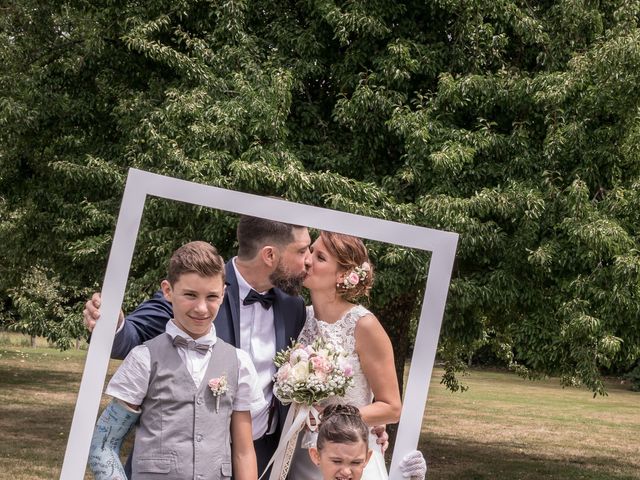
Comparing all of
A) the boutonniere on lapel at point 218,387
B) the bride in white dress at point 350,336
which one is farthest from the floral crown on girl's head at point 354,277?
the boutonniere on lapel at point 218,387

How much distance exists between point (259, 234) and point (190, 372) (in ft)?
1.70

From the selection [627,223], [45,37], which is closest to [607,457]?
[627,223]

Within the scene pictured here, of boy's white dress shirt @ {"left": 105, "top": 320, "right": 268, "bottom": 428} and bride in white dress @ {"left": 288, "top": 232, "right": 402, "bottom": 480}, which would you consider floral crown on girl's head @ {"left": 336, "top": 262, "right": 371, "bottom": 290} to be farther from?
boy's white dress shirt @ {"left": 105, "top": 320, "right": 268, "bottom": 428}

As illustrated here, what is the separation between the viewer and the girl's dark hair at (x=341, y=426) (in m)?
3.54

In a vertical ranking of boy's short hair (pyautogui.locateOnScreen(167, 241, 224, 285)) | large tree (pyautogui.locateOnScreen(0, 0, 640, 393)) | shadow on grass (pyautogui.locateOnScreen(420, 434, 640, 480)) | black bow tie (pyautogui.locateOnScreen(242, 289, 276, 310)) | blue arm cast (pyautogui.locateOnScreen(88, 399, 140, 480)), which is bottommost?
shadow on grass (pyautogui.locateOnScreen(420, 434, 640, 480))

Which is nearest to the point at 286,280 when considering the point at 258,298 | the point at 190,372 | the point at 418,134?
the point at 258,298

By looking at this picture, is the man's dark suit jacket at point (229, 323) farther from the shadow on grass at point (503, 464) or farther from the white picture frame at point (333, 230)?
the shadow on grass at point (503, 464)

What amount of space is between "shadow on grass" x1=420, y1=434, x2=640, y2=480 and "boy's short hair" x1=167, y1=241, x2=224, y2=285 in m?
10.4

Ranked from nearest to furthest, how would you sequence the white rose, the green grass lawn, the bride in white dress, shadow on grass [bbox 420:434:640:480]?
the white rose, the bride in white dress, the green grass lawn, shadow on grass [bbox 420:434:640:480]

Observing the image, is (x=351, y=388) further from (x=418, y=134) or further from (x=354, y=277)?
(x=418, y=134)

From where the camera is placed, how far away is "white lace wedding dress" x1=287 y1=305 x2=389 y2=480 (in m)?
3.56

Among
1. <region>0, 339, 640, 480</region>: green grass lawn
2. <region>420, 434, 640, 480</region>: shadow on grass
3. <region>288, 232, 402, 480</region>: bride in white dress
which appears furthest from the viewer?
<region>420, 434, 640, 480</region>: shadow on grass

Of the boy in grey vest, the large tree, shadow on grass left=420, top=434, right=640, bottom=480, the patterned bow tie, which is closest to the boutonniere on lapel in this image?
the boy in grey vest

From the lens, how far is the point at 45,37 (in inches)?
551
